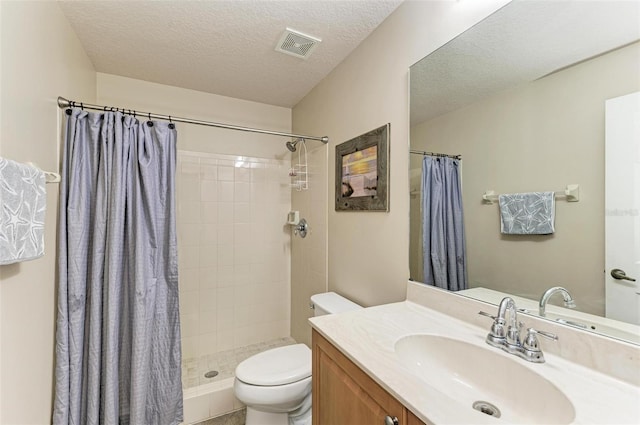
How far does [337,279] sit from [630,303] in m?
1.40

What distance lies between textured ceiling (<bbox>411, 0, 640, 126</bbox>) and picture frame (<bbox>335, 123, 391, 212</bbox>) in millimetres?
255

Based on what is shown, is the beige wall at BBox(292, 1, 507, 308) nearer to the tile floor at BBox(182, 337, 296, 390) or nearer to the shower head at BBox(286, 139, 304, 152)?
the shower head at BBox(286, 139, 304, 152)

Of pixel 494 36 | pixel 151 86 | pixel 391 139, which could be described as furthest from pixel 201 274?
pixel 494 36

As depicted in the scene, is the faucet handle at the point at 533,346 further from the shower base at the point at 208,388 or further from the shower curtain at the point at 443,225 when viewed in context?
the shower base at the point at 208,388

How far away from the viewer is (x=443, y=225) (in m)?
1.23

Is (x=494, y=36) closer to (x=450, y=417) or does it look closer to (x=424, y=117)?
(x=424, y=117)

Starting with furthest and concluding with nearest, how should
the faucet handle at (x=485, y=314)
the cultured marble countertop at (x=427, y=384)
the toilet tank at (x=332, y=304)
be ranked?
1. the toilet tank at (x=332, y=304)
2. the faucet handle at (x=485, y=314)
3. the cultured marble countertop at (x=427, y=384)

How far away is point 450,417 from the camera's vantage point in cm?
56

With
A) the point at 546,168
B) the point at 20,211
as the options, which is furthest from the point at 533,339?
the point at 20,211

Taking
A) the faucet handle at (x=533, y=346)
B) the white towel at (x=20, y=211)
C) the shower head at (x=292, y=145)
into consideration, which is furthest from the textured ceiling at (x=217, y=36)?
the faucet handle at (x=533, y=346)

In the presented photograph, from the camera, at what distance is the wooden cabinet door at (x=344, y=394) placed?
0.70 meters

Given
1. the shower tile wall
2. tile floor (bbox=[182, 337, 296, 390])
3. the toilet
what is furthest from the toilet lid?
the shower tile wall

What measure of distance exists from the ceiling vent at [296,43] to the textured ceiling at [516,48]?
71cm

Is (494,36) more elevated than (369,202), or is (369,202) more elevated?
(494,36)
